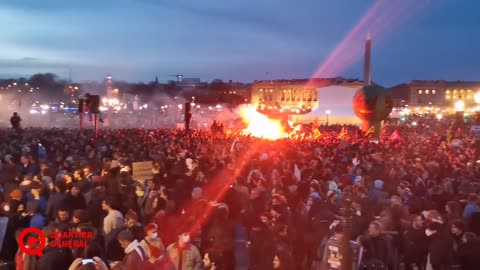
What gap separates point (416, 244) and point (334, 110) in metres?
47.6

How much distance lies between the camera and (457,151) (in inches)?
764

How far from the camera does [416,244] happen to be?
7.63 m

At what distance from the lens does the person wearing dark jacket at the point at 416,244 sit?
7598 millimetres

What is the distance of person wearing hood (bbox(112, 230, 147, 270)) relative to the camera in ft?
19.4

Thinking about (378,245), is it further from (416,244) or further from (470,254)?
(470,254)

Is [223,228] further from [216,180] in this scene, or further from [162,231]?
[216,180]

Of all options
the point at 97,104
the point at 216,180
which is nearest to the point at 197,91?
the point at 97,104

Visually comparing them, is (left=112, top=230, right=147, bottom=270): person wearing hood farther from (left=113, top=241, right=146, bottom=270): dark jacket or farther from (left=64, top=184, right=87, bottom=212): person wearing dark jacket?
(left=64, top=184, right=87, bottom=212): person wearing dark jacket

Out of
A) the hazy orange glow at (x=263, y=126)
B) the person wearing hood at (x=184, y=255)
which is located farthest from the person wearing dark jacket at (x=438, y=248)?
the hazy orange glow at (x=263, y=126)

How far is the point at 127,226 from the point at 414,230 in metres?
3.82

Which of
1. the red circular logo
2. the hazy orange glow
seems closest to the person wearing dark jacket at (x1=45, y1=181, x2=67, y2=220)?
the red circular logo

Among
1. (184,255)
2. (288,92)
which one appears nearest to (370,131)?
(184,255)

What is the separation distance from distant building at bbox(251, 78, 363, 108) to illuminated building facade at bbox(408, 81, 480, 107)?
114 feet

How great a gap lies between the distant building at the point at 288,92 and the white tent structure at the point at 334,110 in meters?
41.9
